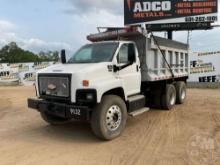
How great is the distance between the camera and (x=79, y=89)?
766 centimetres

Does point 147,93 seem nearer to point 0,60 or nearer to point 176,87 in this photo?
point 176,87

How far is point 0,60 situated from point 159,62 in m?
50.9

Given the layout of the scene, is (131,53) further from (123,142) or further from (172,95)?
(172,95)

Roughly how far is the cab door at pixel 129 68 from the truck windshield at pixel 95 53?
27 cm

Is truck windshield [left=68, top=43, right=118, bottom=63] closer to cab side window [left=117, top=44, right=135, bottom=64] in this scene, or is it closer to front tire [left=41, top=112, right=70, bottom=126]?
cab side window [left=117, top=44, right=135, bottom=64]

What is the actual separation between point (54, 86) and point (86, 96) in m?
1.01

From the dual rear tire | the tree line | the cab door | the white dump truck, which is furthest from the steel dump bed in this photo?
the tree line

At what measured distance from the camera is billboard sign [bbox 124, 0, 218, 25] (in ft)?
67.4

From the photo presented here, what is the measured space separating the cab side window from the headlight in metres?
1.60

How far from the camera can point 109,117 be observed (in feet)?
26.4

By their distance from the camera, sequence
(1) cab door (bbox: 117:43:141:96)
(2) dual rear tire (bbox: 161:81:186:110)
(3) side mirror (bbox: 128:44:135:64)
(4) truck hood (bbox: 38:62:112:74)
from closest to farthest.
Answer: (4) truck hood (bbox: 38:62:112:74)
(1) cab door (bbox: 117:43:141:96)
(3) side mirror (bbox: 128:44:135:64)
(2) dual rear tire (bbox: 161:81:186:110)

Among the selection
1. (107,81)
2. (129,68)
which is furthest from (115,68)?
(129,68)

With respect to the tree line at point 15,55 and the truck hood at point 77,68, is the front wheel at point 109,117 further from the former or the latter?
the tree line at point 15,55

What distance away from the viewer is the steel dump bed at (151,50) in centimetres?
1029
